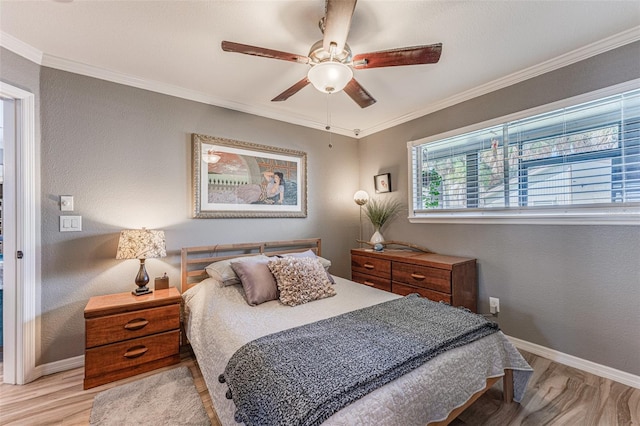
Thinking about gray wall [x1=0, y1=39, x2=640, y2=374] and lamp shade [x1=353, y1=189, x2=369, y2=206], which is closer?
gray wall [x1=0, y1=39, x2=640, y2=374]

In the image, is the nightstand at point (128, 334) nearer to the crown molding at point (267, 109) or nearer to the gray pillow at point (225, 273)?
the gray pillow at point (225, 273)

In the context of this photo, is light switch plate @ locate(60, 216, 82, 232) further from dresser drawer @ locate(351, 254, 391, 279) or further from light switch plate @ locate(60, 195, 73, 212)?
dresser drawer @ locate(351, 254, 391, 279)

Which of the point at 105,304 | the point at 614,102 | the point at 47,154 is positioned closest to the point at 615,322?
the point at 614,102

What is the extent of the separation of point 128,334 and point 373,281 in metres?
2.44

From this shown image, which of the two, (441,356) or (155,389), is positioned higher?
(441,356)

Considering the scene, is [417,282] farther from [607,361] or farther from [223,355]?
[223,355]

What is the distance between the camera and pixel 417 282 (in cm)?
276

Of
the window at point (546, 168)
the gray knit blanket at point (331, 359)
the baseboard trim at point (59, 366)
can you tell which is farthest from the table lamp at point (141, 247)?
the window at point (546, 168)

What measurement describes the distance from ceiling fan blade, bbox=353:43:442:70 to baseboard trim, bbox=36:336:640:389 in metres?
2.59

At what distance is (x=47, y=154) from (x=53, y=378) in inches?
70.0

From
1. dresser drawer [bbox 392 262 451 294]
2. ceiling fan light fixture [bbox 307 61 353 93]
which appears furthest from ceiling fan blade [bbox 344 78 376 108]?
dresser drawer [bbox 392 262 451 294]

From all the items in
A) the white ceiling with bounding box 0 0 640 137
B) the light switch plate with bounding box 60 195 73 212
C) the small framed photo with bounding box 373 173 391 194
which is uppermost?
the white ceiling with bounding box 0 0 640 137

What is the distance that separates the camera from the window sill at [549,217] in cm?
198

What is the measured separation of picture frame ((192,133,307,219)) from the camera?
2785mm
